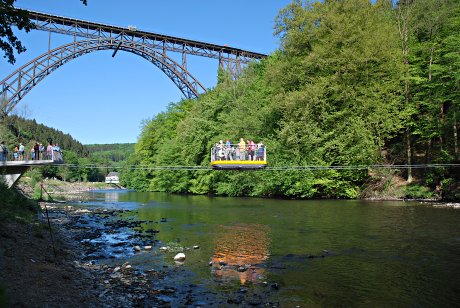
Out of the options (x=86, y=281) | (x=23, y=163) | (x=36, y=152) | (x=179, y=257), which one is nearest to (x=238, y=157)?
(x=179, y=257)

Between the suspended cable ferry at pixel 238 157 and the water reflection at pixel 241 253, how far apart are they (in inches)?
228

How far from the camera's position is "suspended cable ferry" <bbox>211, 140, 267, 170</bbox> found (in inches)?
930

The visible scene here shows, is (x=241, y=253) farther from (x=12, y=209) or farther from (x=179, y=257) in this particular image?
(x=12, y=209)

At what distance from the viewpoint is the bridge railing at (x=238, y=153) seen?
2419 cm

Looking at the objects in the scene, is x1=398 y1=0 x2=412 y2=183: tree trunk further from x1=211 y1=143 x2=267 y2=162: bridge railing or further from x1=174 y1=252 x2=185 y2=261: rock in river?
x1=174 y1=252 x2=185 y2=261: rock in river

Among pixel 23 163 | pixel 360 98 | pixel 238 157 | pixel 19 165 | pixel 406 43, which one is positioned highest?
pixel 406 43

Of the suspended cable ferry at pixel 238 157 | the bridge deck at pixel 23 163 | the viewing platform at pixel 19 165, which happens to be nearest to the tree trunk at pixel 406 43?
the suspended cable ferry at pixel 238 157

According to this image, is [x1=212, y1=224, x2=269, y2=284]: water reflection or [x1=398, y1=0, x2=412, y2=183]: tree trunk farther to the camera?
[x1=398, y1=0, x2=412, y2=183]: tree trunk

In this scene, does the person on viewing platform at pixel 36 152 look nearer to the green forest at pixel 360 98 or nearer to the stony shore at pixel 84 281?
the stony shore at pixel 84 281

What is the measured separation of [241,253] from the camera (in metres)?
12.6

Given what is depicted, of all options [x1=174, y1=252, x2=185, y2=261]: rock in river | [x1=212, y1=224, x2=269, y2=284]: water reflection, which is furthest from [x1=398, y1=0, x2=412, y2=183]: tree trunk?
[x1=174, y1=252, x2=185, y2=261]: rock in river

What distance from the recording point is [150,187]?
68500mm

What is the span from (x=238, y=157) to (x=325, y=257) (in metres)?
13.1

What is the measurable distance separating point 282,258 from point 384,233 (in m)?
5.87
